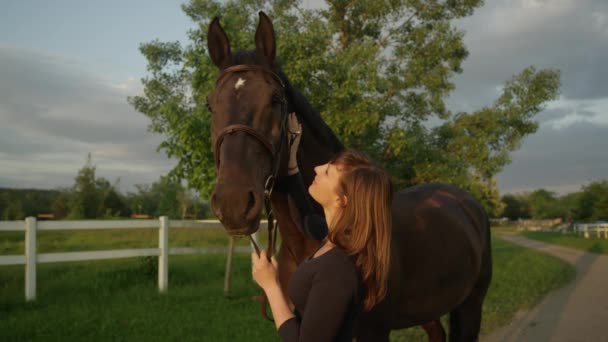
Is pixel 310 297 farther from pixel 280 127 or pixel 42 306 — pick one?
pixel 42 306

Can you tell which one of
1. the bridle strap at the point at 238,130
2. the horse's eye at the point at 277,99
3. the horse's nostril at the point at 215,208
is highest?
the horse's eye at the point at 277,99

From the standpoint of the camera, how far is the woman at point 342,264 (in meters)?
1.50

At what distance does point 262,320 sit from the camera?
5.98 metres

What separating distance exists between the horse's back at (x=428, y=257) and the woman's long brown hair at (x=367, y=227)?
0.65m

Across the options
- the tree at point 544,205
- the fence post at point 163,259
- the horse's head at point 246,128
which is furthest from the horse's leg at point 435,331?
the tree at point 544,205

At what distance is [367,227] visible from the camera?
166cm

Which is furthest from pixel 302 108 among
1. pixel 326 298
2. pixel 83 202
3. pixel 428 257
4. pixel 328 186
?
pixel 83 202

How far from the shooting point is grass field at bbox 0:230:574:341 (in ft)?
17.1

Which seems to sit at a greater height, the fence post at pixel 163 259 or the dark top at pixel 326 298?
the dark top at pixel 326 298

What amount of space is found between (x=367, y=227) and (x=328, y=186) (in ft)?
0.74

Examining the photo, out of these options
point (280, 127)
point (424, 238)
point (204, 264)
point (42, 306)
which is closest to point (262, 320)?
point (42, 306)

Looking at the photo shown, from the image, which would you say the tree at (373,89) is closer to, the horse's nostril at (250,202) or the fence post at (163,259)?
the fence post at (163,259)

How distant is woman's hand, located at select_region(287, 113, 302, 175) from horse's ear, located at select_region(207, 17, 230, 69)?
443 mm

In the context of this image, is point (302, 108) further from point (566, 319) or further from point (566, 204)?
point (566, 204)
